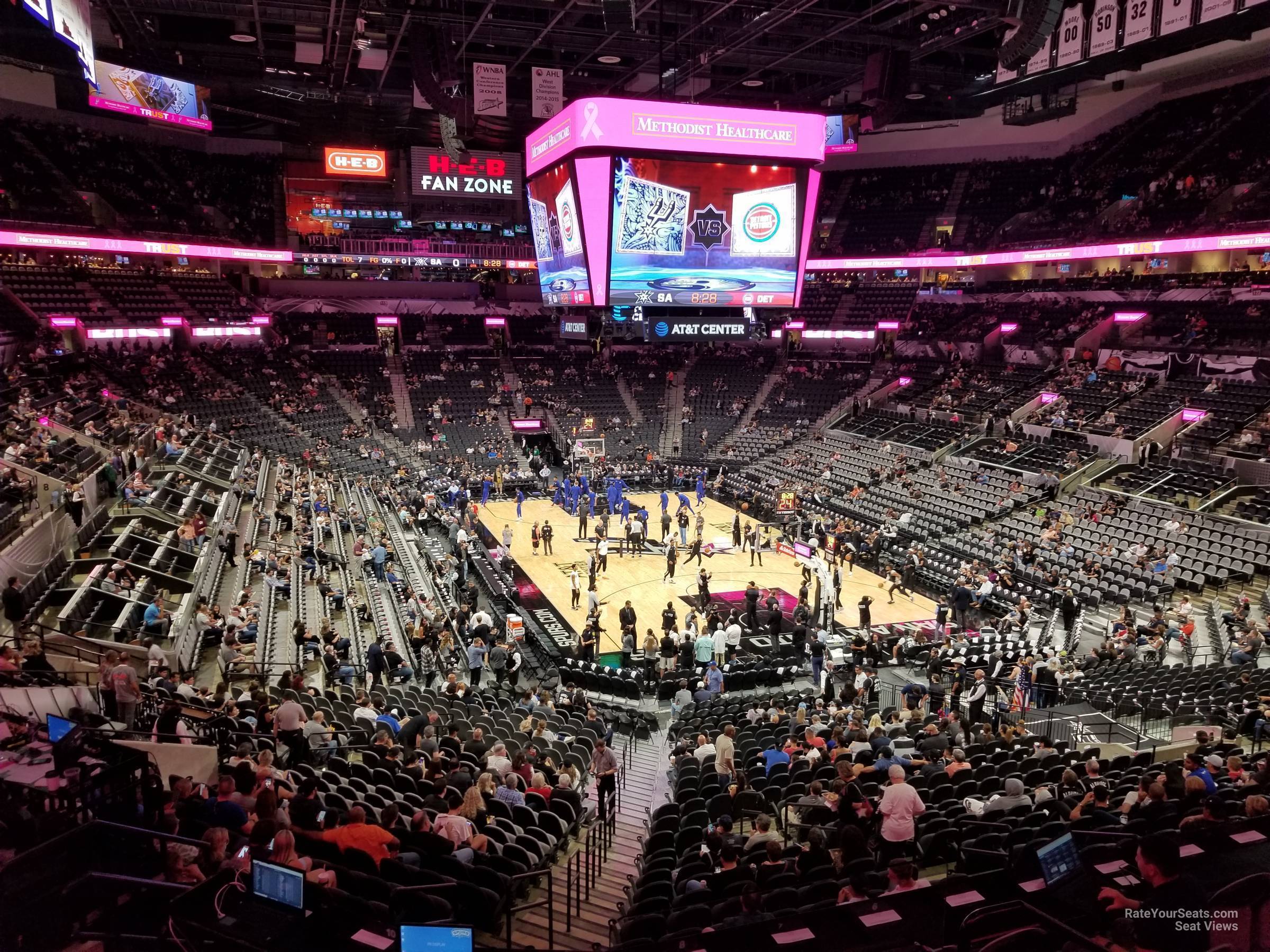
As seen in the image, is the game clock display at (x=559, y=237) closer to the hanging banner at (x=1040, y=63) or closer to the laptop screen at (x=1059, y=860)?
the hanging banner at (x=1040, y=63)

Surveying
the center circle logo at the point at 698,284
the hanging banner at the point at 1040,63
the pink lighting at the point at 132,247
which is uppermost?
the hanging banner at the point at 1040,63

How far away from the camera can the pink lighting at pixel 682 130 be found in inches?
682

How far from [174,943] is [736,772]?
5888mm

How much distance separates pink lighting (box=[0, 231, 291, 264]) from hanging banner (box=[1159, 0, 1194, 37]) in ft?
113

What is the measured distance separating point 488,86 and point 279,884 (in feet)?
71.8

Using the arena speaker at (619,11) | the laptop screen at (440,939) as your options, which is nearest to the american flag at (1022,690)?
the laptop screen at (440,939)

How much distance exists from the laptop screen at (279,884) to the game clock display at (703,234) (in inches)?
598

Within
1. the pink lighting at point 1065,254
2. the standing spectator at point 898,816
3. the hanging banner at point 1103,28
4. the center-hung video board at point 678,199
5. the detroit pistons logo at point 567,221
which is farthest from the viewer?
the pink lighting at point 1065,254

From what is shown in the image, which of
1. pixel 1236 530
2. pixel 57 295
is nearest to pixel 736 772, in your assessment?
pixel 1236 530

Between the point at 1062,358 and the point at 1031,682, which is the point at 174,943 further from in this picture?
the point at 1062,358

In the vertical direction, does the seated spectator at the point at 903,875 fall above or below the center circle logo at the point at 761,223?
below

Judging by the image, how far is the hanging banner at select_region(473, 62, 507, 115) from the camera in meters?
22.6

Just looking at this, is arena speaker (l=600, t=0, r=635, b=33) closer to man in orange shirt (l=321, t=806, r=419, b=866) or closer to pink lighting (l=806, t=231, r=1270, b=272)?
man in orange shirt (l=321, t=806, r=419, b=866)

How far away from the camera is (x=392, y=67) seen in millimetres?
34594
